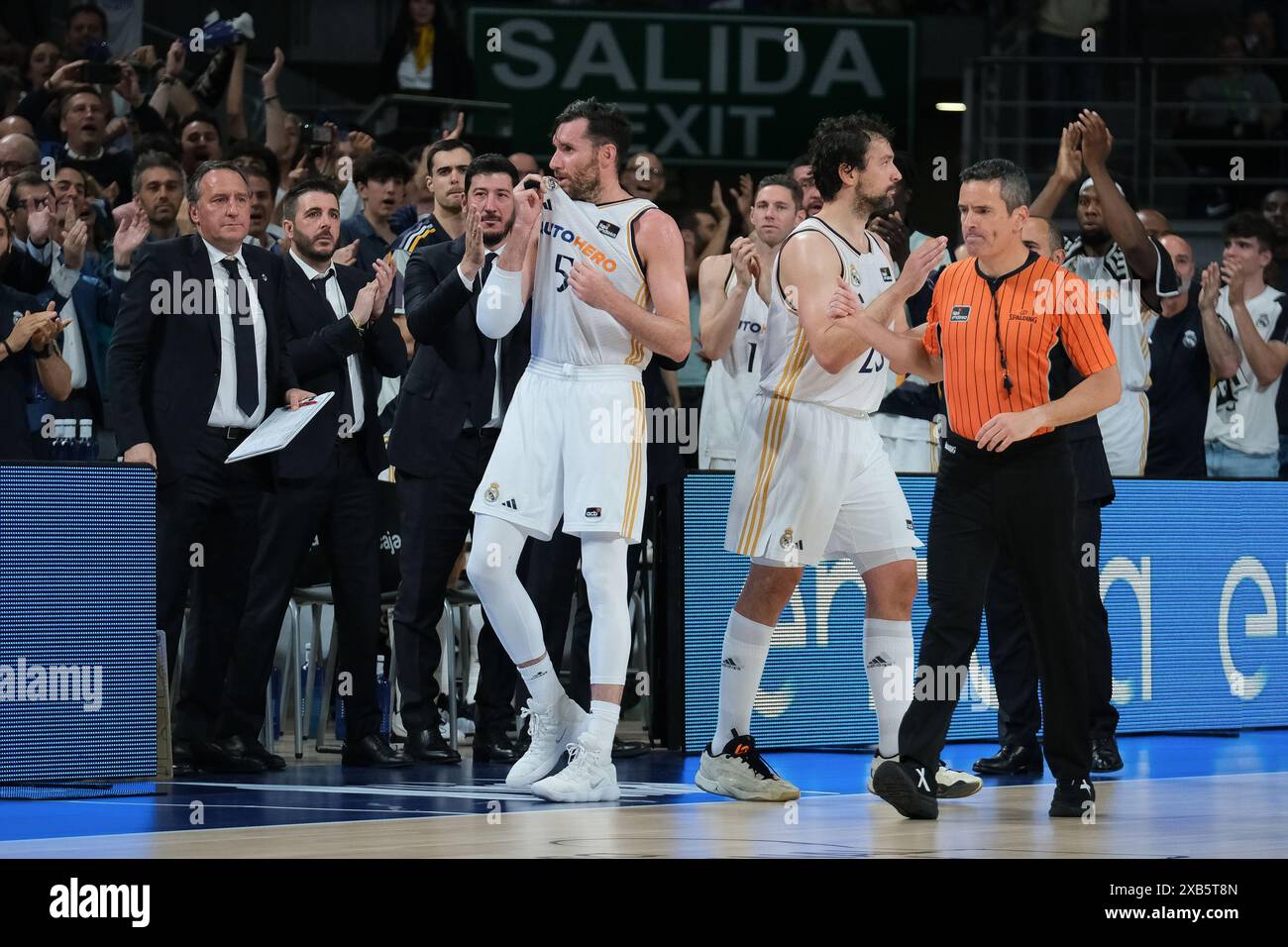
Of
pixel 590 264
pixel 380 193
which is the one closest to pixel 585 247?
pixel 590 264

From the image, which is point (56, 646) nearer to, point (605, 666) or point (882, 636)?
point (605, 666)

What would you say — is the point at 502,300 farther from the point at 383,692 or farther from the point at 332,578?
the point at 383,692

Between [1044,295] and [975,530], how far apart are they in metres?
0.86

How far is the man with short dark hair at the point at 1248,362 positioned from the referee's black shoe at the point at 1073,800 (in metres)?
5.20

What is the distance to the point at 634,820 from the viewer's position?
6.77 m

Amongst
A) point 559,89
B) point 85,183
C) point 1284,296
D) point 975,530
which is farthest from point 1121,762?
point 559,89

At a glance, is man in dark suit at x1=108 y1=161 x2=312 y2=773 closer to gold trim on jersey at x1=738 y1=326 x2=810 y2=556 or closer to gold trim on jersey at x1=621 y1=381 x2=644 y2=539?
gold trim on jersey at x1=621 y1=381 x2=644 y2=539

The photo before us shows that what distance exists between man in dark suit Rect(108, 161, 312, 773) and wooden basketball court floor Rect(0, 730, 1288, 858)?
0.49 meters

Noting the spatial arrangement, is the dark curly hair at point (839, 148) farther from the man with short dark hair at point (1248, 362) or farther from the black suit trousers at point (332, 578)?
the man with short dark hair at point (1248, 362)

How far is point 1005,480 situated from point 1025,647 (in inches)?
83.8

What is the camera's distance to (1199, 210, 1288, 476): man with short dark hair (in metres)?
11.7

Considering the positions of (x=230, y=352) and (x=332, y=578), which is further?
(x=332, y=578)

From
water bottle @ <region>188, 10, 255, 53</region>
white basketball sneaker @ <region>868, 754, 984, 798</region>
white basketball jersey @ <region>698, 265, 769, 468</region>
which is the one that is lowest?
white basketball sneaker @ <region>868, 754, 984, 798</region>

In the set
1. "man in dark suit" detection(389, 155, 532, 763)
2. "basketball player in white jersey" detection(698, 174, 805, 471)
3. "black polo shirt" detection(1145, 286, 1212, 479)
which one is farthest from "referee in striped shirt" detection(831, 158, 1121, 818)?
"black polo shirt" detection(1145, 286, 1212, 479)
